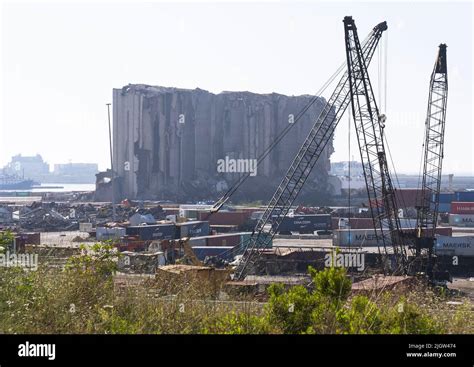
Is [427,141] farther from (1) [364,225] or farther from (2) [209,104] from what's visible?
(2) [209,104]

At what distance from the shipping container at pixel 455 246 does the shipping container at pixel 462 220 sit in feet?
87.8

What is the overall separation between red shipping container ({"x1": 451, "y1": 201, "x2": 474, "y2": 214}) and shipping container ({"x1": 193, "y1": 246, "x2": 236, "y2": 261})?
106 ft

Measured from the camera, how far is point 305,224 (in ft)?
180

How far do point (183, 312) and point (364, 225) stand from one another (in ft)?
150

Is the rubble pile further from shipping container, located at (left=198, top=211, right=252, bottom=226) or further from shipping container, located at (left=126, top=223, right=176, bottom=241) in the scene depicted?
shipping container, located at (left=126, top=223, right=176, bottom=241)

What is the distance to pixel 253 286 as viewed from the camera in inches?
792

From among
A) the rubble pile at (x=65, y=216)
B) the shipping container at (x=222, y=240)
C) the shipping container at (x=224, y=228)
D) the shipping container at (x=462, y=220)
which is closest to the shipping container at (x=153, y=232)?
the shipping container at (x=222, y=240)

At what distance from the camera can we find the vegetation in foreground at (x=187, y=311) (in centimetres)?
832

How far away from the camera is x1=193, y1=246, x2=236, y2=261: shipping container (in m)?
35.7

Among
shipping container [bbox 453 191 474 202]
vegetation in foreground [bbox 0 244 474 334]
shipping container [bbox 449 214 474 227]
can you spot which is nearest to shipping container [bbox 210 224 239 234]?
shipping container [bbox 449 214 474 227]

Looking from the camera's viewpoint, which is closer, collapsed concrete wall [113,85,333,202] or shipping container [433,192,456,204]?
shipping container [433,192,456,204]

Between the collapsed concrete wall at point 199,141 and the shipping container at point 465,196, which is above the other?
the collapsed concrete wall at point 199,141

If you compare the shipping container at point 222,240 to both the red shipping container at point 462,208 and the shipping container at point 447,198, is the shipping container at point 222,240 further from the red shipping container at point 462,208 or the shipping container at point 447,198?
the shipping container at point 447,198
